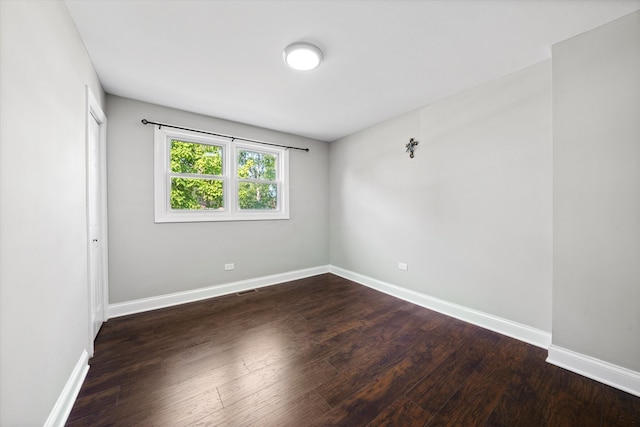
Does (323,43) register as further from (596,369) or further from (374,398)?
(596,369)

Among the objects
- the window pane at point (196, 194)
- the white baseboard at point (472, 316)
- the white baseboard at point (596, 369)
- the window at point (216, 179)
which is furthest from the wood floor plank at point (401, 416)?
the window pane at point (196, 194)

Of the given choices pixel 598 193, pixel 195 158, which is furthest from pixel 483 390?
pixel 195 158

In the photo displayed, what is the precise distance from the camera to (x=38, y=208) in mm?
1196

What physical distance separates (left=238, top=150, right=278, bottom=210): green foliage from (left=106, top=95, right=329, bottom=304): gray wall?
29cm

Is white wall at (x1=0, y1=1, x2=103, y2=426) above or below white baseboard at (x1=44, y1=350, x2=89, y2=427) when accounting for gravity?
above

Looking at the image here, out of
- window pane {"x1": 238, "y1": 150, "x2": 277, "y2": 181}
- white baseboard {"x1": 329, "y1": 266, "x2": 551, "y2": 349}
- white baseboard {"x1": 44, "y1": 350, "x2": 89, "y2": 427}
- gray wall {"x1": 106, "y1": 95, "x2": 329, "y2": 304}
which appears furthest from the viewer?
window pane {"x1": 238, "y1": 150, "x2": 277, "y2": 181}

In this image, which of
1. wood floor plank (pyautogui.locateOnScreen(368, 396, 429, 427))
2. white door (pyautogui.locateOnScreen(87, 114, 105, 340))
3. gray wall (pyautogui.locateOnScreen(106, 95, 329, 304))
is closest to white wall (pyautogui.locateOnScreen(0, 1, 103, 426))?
white door (pyautogui.locateOnScreen(87, 114, 105, 340))

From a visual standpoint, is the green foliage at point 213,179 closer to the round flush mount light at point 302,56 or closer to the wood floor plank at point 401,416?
the round flush mount light at point 302,56

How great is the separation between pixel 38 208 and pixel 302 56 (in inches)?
76.0

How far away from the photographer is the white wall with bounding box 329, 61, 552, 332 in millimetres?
2166

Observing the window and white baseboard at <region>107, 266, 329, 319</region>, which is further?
the window

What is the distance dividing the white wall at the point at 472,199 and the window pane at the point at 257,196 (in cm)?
155

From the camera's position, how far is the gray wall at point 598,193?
163 centimetres

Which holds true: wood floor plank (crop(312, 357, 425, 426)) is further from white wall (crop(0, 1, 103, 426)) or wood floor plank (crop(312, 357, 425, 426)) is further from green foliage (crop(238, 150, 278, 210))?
green foliage (crop(238, 150, 278, 210))
